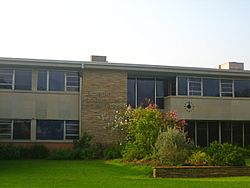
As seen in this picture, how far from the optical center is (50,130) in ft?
97.6

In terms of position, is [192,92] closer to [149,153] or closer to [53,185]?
[149,153]

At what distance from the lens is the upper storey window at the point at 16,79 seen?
29219 mm

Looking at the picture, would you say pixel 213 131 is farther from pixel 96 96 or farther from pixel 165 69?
pixel 96 96

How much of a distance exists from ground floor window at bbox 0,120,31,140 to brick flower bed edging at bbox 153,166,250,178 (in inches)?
523

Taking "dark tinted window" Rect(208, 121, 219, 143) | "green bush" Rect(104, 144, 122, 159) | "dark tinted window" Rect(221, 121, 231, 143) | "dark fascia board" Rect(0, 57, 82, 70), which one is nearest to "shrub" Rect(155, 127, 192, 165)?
"green bush" Rect(104, 144, 122, 159)

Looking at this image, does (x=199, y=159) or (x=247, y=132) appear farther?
(x=247, y=132)

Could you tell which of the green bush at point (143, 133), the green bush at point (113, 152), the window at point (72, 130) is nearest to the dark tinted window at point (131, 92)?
the window at point (72, 130)

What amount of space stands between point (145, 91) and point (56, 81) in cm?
620

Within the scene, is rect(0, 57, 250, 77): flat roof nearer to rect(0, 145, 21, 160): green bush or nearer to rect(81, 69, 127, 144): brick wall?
rect(81, 69, 127, 144): brick wall

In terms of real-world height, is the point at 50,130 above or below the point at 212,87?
below

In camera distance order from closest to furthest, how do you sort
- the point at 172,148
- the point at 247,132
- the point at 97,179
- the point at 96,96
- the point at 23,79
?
1. the point at 97,179
2. the point at 172,148
3. the point at 23,79
4. the point at 96,96
5. the point at 247,132

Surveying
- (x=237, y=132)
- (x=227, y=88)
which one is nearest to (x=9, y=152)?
(x=227, y=88)

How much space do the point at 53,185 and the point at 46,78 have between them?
54.0 feet

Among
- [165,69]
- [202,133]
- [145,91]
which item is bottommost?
[202,133]
